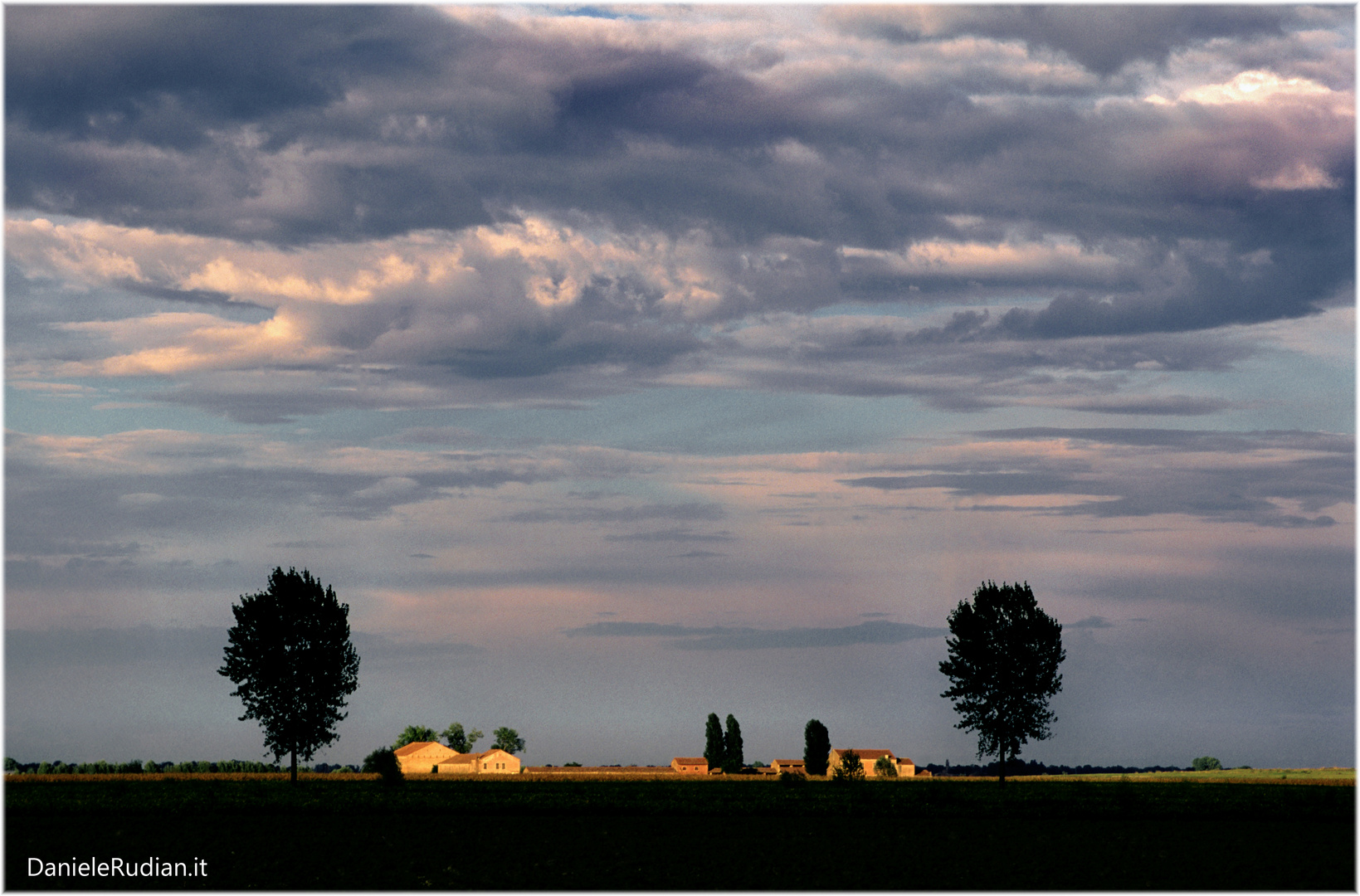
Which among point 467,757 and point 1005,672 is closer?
point 1005,672

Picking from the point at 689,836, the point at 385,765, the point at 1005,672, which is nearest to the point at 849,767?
the point at 1005,672

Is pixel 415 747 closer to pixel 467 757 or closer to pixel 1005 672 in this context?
pixel 467 757

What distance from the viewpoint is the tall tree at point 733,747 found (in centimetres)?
14650

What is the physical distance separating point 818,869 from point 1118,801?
1316 inches

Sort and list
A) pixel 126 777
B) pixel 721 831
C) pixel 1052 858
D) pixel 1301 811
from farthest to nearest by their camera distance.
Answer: pixel 126 777, pixel 1301 811, pixel 721 831, pixel 1052 858

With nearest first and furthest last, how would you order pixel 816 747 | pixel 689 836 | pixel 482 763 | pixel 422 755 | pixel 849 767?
1. pixel 689 836
2. pixel 849 767
3. pixel 816 747
4. pixel 482 763
5. pixel 422 755

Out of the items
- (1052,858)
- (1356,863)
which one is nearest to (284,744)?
(1052,858)

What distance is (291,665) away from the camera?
87.8 m

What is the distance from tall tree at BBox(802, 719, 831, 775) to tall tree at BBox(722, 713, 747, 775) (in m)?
15.0

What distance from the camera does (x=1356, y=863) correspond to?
133 ft

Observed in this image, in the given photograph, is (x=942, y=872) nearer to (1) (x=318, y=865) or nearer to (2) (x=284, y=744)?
(1) (x=318, y=865)

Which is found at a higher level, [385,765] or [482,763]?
[385,765]

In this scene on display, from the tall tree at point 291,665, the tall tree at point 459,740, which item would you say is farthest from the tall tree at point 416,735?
the tall tree at point 291,665

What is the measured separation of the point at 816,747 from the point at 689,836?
3502 inches
